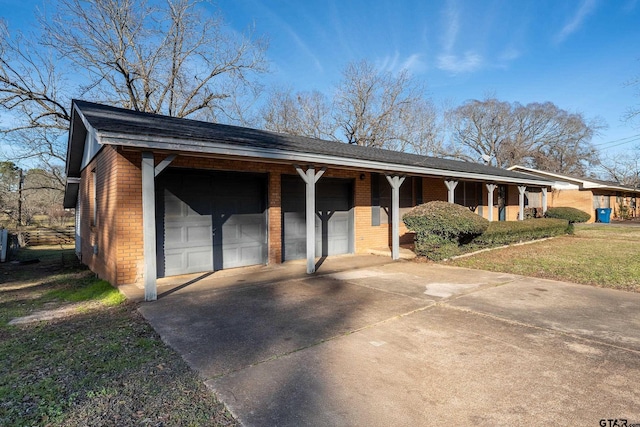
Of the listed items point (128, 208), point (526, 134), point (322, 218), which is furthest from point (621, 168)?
point (128, 208)

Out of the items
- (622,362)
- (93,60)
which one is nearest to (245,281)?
(622,362)

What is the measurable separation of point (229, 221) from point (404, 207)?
609 cm

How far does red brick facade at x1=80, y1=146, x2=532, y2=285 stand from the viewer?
6023 mm

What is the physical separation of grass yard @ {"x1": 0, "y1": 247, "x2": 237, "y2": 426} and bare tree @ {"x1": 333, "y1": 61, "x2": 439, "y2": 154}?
2403 cm

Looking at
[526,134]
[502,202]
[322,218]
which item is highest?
[526,134]

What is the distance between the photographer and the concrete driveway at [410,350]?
242cm

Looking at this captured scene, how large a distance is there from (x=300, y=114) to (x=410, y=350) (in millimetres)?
25614

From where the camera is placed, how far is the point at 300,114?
2723 centimetres

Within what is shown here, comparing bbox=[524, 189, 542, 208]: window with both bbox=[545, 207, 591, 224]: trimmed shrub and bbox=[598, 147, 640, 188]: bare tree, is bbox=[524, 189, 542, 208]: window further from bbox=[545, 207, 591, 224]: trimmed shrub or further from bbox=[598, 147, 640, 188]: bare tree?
bbox=[598, 147, 640, 188]: bare tree

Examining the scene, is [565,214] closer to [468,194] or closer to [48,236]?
[468,194]

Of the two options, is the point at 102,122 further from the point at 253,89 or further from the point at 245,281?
the point at 253,89

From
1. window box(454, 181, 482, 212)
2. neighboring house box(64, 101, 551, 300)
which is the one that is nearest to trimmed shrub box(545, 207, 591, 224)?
window box(454, 181, 482, 212)

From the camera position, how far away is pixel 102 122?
5.01 metres

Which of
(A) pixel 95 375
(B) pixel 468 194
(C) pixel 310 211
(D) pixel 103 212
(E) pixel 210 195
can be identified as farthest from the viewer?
(B) pixel 468 194
